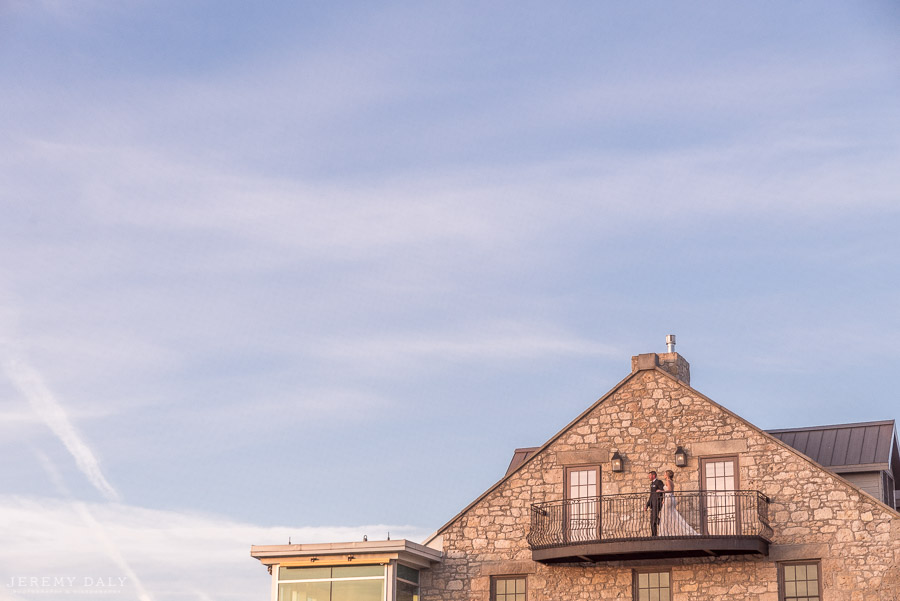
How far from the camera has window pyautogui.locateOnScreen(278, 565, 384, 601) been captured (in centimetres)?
2742

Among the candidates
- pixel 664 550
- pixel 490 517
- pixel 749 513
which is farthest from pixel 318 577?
pixel 749 513

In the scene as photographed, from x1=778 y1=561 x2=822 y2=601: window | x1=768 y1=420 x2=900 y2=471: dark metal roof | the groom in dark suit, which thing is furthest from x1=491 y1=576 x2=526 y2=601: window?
x1=768 y1=420 x2=900 y2=471: dark metal roof

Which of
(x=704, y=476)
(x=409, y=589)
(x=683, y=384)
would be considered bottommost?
(x=409, y=589)

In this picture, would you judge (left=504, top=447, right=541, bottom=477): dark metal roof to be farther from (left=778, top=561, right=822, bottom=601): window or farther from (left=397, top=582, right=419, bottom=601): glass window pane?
(left=778, top=561, right=822, bottom=601): window

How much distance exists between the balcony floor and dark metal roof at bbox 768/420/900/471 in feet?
12.4

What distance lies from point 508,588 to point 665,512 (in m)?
3.93

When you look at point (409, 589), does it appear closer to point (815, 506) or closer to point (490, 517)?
point (490, 517)

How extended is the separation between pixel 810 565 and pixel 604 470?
4654mm

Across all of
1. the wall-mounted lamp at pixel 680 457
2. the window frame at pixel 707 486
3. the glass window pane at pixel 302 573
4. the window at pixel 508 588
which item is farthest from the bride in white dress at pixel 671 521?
the glass window pane at pixel 302 573

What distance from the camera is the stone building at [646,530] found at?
2528cm

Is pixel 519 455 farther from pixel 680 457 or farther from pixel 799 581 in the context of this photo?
pixel 799 581

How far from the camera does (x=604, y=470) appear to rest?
27.6 metres

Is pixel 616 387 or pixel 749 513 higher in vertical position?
pixel 616 387

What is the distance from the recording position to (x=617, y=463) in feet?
89.6
